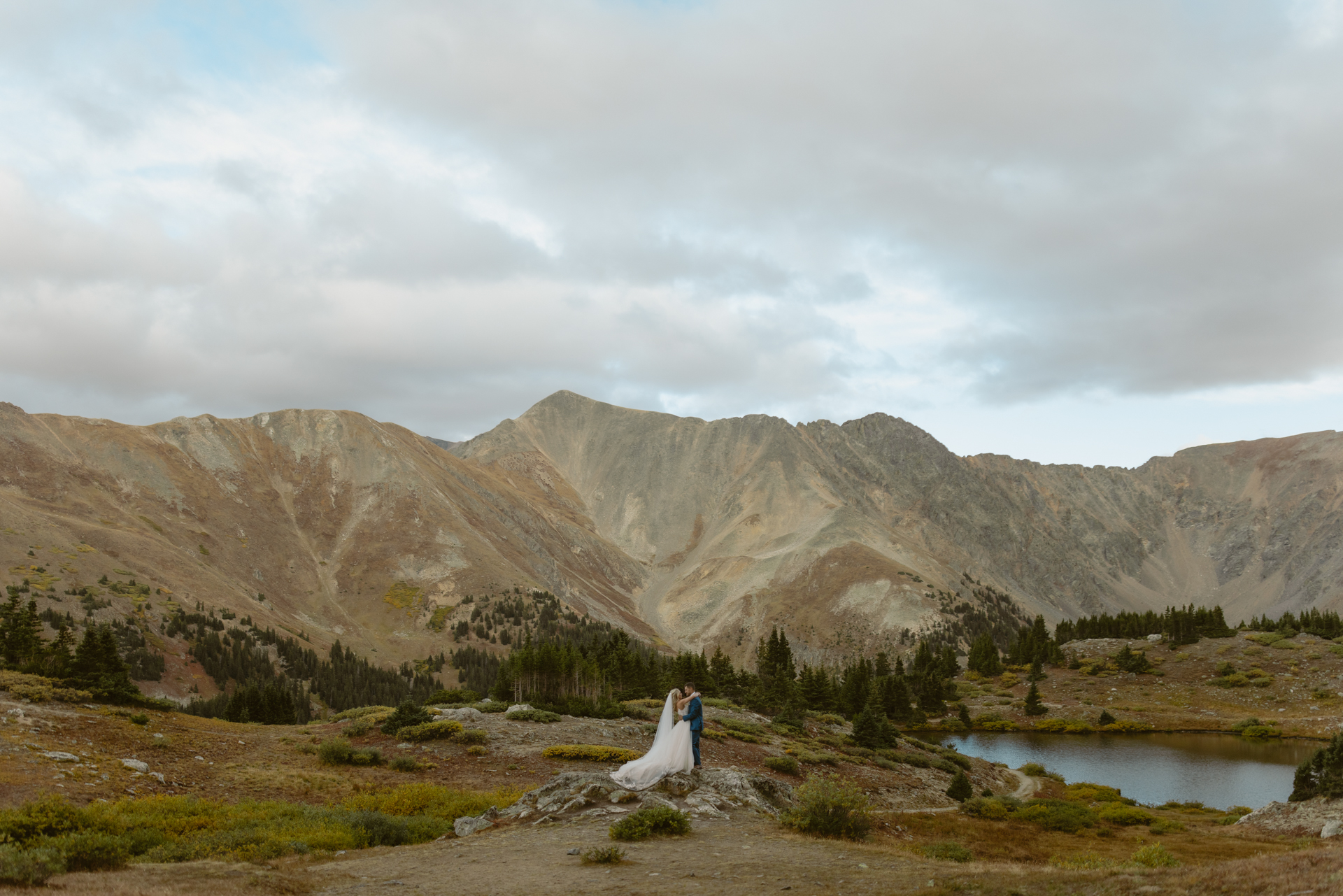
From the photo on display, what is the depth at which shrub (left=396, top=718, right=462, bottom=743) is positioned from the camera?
1368 inches

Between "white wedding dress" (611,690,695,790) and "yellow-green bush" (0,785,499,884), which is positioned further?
"white wedding dress" (611,690,695,790)

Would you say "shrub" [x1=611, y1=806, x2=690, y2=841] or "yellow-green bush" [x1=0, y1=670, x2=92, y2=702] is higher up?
"yellow-green bush" [x1=0, y1=670, x2=92, y2=702]

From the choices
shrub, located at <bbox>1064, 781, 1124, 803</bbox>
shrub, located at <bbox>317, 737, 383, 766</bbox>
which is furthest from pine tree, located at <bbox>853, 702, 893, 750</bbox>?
shrub, located at <bbox>317, 737, 383, 766</bbox>

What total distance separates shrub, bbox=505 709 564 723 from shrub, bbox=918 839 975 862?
2494 centimetres

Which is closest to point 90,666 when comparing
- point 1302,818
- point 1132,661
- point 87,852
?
point 87,852

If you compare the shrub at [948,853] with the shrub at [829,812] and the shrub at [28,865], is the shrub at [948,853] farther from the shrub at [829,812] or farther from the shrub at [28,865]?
the shrub at [28,865]

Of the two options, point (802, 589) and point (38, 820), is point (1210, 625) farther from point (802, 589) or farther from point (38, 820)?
point (38, 820)

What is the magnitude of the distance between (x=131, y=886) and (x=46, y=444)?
197 m

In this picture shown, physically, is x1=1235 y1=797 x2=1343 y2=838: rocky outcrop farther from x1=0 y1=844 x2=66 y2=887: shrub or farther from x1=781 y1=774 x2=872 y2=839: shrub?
x1=0 y1=844 x2=66 y2=887: shrub

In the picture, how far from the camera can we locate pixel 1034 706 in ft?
326

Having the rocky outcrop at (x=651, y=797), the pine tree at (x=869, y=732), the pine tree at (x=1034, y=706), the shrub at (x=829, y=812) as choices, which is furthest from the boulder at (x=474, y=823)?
the pine tree at (x=1034, y=706)

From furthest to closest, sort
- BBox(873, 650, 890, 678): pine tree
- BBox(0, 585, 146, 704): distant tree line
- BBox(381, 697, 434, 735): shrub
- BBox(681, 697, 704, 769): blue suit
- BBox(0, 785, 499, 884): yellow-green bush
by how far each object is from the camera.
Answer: BBox(873, 650, 890, 678): pine tree, BBox(381, 697, 434, 735): shrub, BBox(0, 585, 146, 704): distant tree line, BBox(681, 697, 704, 769): blue suit, BBox(0, 785, 499, 884): yellow-green bush

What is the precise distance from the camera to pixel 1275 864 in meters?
13.0

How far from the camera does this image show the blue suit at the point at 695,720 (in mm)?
24016
